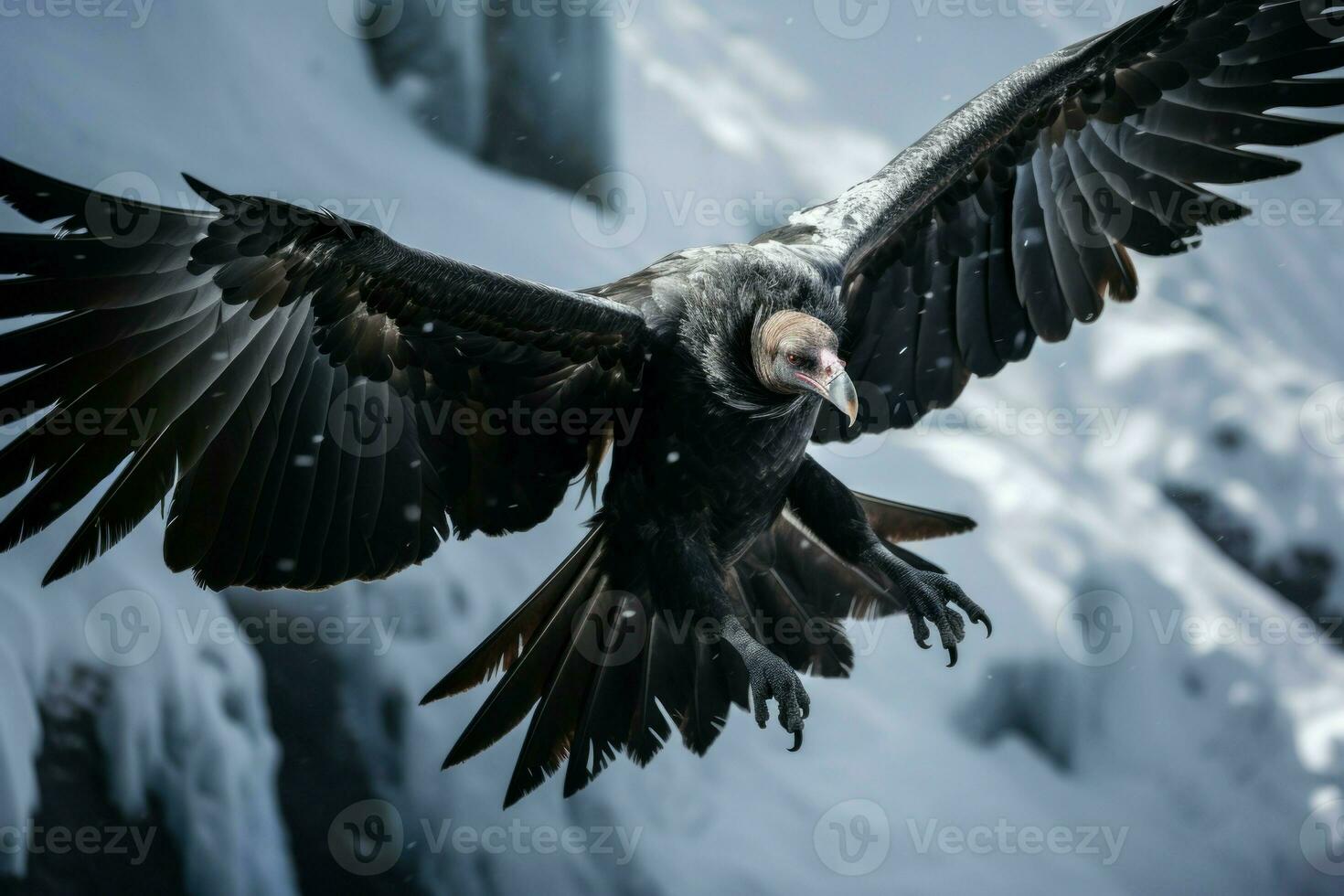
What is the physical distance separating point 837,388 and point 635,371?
59 centimetres

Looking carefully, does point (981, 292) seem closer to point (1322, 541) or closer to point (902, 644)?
point (902, 644)

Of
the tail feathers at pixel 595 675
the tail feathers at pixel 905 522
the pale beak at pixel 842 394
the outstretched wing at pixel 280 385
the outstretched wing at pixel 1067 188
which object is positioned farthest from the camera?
the tail feathers at pixel 905 522

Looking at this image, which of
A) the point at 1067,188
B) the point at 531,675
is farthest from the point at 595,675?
the point at 1067,188

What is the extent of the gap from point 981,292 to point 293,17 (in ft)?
12.0

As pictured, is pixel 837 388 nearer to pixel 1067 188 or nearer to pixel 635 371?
pixel 635 371

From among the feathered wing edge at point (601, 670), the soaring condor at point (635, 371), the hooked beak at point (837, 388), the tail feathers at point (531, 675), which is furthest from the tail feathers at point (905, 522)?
the hooked beak at point (837, 388)

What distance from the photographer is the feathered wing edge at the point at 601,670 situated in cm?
312

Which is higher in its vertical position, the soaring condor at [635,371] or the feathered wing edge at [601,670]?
the soaring condor at [635,371]

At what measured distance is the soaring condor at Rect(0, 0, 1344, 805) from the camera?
244 centimetres

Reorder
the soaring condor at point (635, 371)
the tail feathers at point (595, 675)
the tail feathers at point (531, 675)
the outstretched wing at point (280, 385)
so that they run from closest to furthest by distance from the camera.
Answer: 1. the outstretched wing at point (280, 385)
2. the soaring condor at point (635, 371)
3. the tail feathers at point (531, 675)
4. the tail feathers at point (595, 675)

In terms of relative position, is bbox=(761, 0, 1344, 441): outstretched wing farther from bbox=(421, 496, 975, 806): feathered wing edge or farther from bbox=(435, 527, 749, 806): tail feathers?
bbox=(435, 527, 749, 806): tail feathers

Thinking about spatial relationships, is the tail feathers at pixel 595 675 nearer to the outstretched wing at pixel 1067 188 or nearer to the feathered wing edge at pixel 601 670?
the feathered wing edge at pixel 601 670

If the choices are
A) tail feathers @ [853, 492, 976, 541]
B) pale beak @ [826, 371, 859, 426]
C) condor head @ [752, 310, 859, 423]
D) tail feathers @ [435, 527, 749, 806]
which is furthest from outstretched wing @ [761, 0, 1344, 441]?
tail feathers @ [435, 527, 749, 806]

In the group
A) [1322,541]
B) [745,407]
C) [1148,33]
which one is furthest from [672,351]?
[1322,541]
